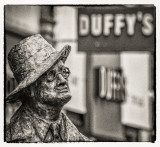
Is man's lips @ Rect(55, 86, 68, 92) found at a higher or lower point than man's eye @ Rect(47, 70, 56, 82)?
lower

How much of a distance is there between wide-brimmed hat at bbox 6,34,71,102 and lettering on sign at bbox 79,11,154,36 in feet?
11.6

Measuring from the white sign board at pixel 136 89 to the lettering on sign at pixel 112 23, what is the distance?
0.62 metres

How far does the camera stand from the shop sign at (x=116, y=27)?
862cm

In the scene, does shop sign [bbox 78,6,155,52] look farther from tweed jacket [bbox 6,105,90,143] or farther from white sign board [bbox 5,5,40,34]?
tweed jacket [bbox 6,105,90,143]

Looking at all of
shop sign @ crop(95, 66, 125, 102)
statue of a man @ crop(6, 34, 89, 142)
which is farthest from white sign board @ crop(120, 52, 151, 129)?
statue of a man @ crop(6, 34, 89, 142)

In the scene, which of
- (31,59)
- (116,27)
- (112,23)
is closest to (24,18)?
(112,23)

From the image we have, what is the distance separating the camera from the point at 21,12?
8.24m

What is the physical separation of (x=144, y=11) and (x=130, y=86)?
144 cm

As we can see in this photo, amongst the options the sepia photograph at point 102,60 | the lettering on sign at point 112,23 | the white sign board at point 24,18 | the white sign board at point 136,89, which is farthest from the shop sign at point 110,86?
the white sign board at point 24,18

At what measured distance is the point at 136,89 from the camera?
9.66 meters

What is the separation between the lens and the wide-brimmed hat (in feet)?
16.7

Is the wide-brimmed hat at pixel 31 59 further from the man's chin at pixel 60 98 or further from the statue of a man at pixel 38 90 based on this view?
the man's chin at pixel 60 98

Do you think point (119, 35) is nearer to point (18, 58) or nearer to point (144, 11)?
point (144, 11)

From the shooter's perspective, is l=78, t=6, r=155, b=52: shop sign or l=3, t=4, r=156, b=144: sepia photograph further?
l=78, t=6, r=155, b=52: shop sign
